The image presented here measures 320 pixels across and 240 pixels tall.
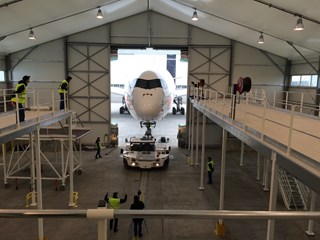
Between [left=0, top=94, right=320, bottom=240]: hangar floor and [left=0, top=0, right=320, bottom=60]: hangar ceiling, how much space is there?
9.24 meters

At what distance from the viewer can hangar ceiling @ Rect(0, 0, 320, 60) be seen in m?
15.3

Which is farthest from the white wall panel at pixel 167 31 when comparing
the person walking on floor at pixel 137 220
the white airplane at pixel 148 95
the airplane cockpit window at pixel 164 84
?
the person walking on floor at pixel 137 220

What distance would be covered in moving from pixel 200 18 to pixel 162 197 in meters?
14.3

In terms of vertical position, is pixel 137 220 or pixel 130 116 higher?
pixel 130 116

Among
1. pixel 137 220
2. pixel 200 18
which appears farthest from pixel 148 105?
pixel 137 220

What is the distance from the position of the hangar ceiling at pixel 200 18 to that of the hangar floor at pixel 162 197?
924 centimetres

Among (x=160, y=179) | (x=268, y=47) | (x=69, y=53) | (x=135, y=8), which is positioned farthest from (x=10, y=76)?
(x=268, y=47)

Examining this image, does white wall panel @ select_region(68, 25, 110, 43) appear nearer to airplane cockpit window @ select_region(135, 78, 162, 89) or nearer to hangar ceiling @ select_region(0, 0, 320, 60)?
hangar ceiling @ select_region(0, 0, 320, 60)

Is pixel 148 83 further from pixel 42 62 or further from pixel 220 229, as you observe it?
pixel 220 229

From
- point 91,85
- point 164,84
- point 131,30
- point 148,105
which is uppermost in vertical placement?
point 131,30

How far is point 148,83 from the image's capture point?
21062 millimetres

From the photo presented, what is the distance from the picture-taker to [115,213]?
2359 millimetres

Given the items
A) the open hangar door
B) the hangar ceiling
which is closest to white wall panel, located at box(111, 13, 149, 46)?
the hangar ceiling

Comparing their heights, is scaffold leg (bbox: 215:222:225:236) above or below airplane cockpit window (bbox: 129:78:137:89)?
below
